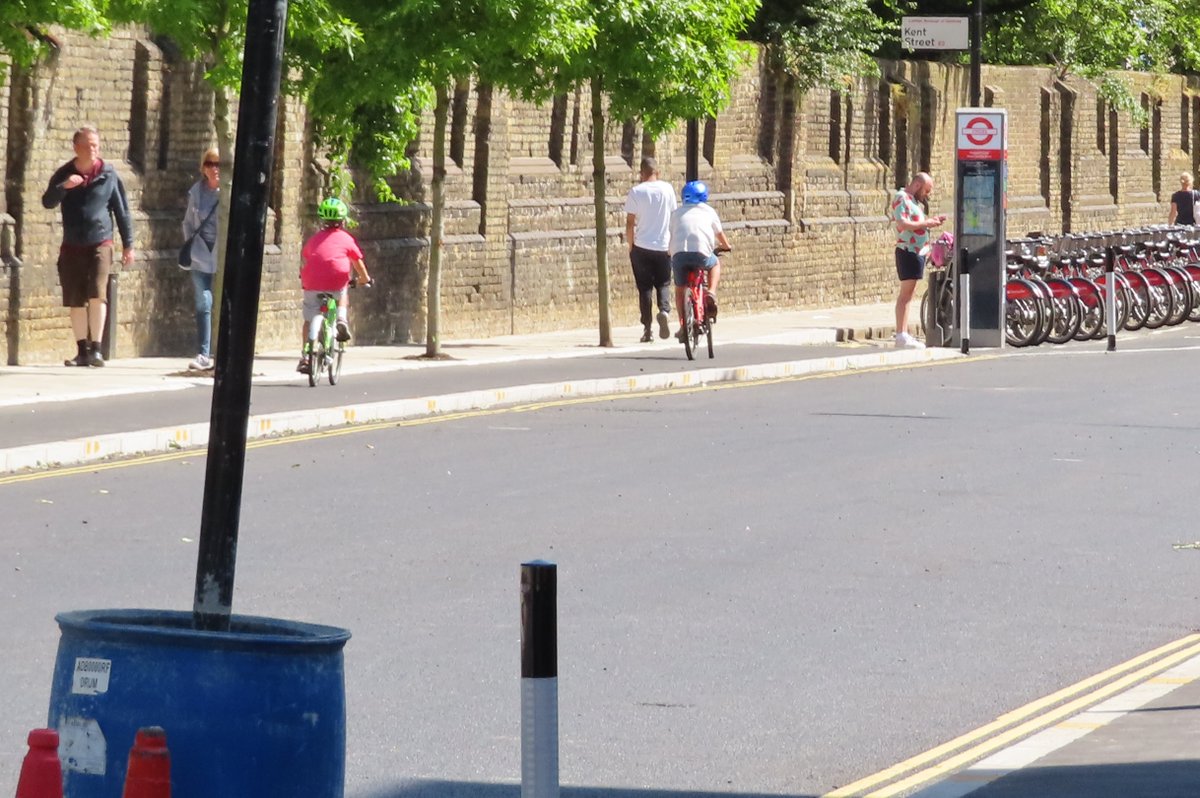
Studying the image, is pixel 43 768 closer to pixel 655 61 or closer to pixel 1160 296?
pixel 655 61

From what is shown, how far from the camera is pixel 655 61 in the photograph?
2475 centimetres

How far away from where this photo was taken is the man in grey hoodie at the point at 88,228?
20469 millimetres

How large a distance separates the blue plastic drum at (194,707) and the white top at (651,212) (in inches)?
863

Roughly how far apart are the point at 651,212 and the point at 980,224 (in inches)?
152

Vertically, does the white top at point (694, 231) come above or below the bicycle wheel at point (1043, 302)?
above

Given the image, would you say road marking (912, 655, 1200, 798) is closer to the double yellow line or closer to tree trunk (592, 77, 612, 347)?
the double yellow line

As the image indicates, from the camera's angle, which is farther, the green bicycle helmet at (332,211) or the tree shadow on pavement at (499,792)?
the green bicycle helmet at (332,211)

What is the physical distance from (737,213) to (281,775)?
29672 millimetres

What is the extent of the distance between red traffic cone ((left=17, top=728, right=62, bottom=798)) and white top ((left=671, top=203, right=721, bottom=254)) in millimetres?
19467

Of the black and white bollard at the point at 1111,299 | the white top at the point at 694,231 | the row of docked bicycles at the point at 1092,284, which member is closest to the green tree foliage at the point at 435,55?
the white top at the point at 694,231

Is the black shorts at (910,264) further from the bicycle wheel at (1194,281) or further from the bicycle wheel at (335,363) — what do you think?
the bicycle wheel at (1194,281)

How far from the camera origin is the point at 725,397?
2014 cm

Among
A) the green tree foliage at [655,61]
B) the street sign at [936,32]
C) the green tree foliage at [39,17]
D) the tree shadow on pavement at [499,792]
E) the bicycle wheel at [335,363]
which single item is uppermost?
the street sign at [936,32]

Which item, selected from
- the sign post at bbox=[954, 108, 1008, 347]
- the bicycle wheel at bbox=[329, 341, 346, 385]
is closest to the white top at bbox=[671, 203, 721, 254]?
the sign post at bbox=[954, 108, 1008, 347]
